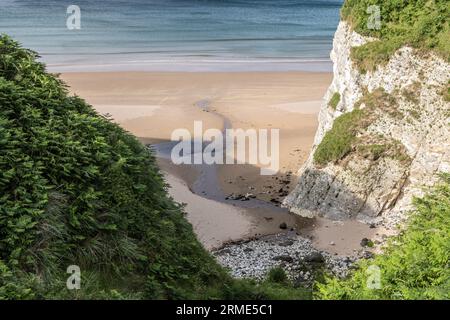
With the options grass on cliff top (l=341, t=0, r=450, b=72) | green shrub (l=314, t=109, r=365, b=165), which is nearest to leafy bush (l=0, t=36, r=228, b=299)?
green shrub (l=314, t=109, r=365, b=165)

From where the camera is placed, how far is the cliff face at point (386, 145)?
22.3 meters

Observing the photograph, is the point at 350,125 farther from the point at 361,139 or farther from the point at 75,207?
the point at 75,207

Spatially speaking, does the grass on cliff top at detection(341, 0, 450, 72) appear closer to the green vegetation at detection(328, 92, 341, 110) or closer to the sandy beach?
the green vegetation at detection(328, 92, 341, 110)

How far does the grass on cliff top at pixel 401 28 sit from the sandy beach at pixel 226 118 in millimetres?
8639

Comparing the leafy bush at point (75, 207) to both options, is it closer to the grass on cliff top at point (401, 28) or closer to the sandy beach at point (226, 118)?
the sandy beach at point (226, 118)

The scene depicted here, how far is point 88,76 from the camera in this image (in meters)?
56.3

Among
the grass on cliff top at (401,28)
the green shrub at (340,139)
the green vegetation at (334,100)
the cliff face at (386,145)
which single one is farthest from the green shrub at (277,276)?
the green vegetation at (334,100)

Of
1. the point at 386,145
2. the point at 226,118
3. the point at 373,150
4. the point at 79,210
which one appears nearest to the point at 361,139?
the point at 373,150

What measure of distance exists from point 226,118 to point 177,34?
176ft

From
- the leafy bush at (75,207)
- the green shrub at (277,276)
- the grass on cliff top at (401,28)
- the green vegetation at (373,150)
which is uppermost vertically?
the grass on cliff top at (401,28)

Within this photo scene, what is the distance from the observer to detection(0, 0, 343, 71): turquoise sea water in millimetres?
66375

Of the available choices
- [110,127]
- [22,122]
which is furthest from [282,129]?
[22,122]
